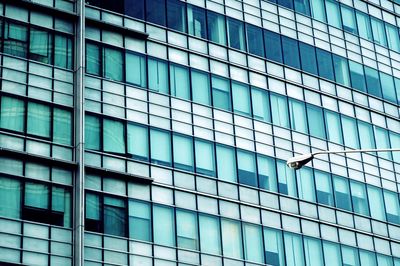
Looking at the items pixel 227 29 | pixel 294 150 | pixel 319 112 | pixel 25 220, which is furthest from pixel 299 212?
pixel 25 220

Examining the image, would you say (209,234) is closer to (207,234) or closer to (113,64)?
(207,234)

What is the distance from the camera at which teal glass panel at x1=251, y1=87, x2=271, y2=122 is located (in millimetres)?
44094

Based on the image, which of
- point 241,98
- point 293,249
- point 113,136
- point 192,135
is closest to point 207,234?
point 192,135

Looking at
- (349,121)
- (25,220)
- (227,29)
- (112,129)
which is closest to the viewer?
(25,220)

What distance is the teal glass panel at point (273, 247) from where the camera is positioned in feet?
135

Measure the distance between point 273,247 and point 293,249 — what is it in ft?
4.00

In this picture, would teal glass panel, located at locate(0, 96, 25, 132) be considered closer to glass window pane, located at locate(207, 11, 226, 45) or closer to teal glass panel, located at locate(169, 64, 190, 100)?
teal glass panel, located at locate(169, 64, 190, 100)

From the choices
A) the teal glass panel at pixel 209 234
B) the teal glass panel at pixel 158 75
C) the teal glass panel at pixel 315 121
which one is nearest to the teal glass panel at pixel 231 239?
the teal glass panel at pixel 209 234

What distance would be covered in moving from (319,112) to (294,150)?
10.8 ft

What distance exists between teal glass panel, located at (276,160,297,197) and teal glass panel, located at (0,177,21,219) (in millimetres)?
13162

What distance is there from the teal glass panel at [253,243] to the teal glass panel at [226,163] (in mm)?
2223

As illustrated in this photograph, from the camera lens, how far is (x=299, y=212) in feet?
143

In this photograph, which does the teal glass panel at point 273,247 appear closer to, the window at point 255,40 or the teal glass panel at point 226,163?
the teal glass panel at point 226,163

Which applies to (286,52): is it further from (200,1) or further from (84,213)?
(84,213)
